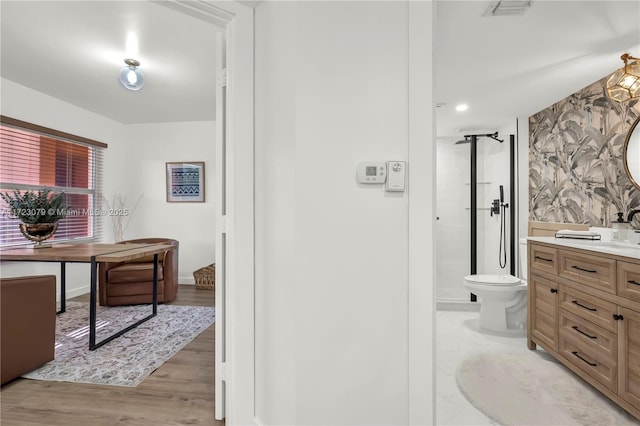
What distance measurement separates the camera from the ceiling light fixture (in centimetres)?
221

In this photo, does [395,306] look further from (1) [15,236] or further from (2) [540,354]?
(1) [15,236]

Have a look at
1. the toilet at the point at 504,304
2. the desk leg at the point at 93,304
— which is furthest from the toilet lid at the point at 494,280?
the desk leg at the point at 93,304

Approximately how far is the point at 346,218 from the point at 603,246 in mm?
1938

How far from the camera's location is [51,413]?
1847 mm

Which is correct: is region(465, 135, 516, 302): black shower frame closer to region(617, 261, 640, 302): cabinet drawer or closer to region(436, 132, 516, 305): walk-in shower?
region(436, 132, 516, 305): walk-in shower

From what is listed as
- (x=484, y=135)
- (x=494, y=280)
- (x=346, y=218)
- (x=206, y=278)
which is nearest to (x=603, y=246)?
(x=494, y=280)

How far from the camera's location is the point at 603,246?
2230mm

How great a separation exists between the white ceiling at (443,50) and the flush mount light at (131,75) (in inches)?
3.5

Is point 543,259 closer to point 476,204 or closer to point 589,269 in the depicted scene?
point 589,269

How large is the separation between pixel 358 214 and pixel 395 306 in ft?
1.28

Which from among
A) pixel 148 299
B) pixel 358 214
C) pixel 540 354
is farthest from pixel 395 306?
pixel 148 299

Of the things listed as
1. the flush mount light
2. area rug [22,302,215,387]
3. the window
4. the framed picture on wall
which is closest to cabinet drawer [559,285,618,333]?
area rug [22,302,215,387]

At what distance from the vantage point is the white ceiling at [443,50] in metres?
1.95

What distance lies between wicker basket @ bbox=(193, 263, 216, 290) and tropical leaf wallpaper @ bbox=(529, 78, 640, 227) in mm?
3923
